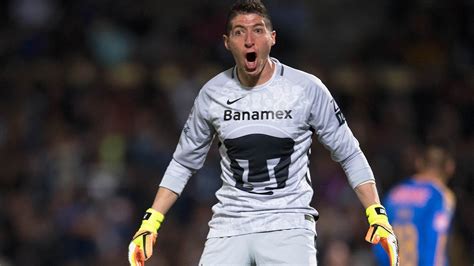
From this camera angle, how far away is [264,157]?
5.09 meters

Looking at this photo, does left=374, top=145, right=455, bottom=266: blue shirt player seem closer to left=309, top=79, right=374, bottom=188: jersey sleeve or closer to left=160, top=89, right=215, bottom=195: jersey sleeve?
left=309, top=79, right=374, bottom=188: jersey sleeve

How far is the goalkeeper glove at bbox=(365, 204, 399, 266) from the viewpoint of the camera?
16.3 ft

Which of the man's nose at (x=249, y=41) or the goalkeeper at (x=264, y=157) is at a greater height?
the man's nose at (x=249, y=41)

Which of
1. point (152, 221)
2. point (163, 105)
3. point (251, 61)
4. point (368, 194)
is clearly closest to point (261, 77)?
point (251, 61)

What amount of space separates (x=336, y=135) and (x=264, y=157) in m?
0.39

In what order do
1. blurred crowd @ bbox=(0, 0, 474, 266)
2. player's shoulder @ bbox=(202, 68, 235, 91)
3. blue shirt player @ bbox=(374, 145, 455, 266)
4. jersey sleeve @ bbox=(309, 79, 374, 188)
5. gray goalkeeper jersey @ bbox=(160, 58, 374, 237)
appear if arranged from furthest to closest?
blurred crowd @ bbox=(0, 0, 474, 266) → blue shirt player @ bbox=(374, 145, 455, 266) → player's shoulder @ bbox=(202, 68, 235, 91) → jersey sleeve @ bbox=(309, 79, 374, 188) → gray goalkeeper jersey @ bbox=(160, 58, 374, 237)

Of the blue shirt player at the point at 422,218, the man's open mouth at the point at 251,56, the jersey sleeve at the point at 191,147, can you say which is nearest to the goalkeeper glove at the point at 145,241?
the jersey sleeve at the point at 191,147

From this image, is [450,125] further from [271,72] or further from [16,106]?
[271,72]

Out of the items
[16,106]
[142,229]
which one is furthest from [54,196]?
[142,229]

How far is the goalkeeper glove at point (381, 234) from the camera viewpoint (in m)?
4.96

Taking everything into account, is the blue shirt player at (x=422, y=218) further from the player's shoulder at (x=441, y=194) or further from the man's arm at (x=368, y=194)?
the man's arm at (x=368, y=194)

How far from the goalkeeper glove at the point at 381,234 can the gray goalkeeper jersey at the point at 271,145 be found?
0.58ft

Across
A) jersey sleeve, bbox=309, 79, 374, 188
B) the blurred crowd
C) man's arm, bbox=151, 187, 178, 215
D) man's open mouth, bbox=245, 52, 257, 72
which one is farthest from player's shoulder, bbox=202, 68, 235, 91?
the blurred crowd

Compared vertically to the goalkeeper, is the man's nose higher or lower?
higher
